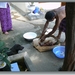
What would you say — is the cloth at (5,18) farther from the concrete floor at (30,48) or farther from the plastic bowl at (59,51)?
the plastic bowl at (59,51)

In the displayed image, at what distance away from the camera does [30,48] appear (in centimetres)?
260

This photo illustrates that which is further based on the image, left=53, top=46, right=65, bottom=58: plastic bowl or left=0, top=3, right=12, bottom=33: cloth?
left=0, top=3, right=12, bottom=33: cloth

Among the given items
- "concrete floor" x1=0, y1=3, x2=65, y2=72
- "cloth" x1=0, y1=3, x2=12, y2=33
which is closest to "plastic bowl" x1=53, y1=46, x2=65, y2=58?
"concrete floor" x1=0, y1=3, x2=65, y2=72

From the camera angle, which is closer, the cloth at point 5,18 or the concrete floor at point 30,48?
the concrete floor at point 30,48

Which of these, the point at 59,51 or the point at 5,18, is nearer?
the point at 59,51

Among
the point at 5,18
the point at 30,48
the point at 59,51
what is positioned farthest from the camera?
the point at 5,18

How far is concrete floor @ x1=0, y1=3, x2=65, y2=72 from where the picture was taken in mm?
1755

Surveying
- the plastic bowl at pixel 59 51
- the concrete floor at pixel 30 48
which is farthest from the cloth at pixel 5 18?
the plastic bowl at pixel 59 51

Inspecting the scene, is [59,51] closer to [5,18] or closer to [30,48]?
[30,48]

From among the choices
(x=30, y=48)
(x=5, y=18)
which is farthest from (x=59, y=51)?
(x=5, y=18)

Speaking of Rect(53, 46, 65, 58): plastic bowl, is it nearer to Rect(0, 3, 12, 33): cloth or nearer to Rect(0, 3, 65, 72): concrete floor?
Rect(0, 3, 65, 72): concrete floor

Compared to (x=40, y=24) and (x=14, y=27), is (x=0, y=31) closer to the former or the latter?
(x=14, y=27)

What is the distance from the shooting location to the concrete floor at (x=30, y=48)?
5.76 ft

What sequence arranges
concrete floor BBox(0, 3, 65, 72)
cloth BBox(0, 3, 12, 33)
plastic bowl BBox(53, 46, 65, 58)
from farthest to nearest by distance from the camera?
cloth BBox(0, 3, 12, 33)
plastic bowl BBox(53, 46, 65, 58)
concrete floor BBox(0, 3, 65, 72)
